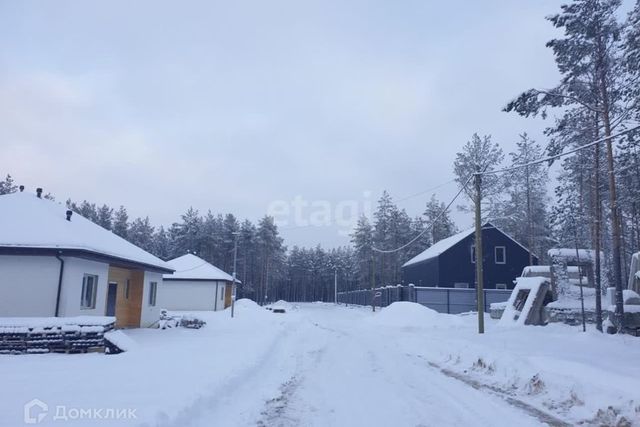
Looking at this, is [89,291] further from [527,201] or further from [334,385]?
[527,201]

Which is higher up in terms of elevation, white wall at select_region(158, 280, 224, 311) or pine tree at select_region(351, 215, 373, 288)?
pine tree at select_region(351, 215, 373, 288)

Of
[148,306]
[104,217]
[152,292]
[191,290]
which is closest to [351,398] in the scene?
[148,306]

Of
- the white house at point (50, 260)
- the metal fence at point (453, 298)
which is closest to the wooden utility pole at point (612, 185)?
the metal fence at point (453, 298)

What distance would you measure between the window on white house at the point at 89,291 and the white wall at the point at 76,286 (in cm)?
16

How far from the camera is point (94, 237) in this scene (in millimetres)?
19750

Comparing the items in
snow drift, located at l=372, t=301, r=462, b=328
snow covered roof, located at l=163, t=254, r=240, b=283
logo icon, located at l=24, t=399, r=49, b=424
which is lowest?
snow drift, located at l=372, t=301, r=462, b=328

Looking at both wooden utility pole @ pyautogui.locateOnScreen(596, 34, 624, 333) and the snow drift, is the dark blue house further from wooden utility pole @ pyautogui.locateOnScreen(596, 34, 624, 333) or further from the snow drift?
wooden utility pole @ pyautogui.locateOnScreen(596, 34, 624, 333)

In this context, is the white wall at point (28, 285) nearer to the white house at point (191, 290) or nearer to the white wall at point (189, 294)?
the white house at point (191, 290)

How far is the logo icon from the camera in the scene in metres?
5.90

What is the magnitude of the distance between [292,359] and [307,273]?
96923mm

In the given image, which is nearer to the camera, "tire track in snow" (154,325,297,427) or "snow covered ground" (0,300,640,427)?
"tire track in snow" (154,325,297,427)

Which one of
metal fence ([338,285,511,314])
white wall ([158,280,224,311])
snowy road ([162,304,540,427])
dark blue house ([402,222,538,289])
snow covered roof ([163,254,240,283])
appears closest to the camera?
snowy road ([162,304,540,427])

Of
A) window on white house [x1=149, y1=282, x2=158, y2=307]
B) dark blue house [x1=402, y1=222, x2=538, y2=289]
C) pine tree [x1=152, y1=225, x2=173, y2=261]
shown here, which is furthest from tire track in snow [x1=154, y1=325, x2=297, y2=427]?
pine tree [x1=152, y1=225, x2=173, y2=261]

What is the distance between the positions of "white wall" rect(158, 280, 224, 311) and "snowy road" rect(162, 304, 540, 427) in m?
29.8
